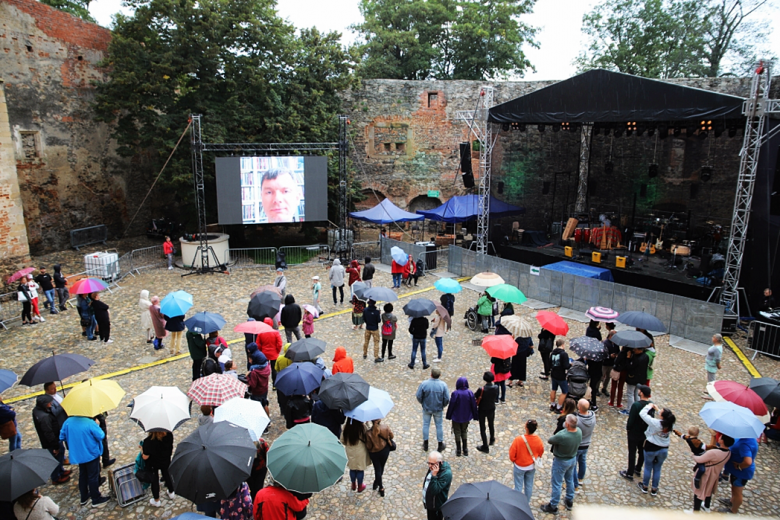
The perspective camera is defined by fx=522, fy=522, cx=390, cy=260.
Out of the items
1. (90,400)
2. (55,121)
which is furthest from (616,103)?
(55,121)

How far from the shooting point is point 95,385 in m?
6.28

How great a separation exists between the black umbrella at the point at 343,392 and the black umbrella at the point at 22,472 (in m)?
2.87

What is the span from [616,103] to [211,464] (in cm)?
1405

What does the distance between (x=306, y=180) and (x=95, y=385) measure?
1350 centimetres

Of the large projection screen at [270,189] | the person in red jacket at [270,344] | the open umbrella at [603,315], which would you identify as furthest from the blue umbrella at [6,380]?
the large projection screen at [270,189]

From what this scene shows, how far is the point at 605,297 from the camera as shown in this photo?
13141 mm

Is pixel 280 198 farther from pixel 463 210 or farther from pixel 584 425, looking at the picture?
pixel 584 425

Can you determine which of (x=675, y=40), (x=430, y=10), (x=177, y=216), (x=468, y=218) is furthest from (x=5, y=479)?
(x=675, y=40)

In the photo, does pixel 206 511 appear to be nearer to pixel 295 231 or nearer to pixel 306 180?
pixel 306 180

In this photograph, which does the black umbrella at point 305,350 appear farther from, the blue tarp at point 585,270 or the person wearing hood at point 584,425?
the blue tarp at point 585,270

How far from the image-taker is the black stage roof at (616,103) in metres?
12.7

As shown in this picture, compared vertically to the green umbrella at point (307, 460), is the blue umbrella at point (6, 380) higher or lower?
lower

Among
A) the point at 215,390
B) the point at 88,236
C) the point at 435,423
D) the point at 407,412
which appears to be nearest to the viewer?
the point at 215,390

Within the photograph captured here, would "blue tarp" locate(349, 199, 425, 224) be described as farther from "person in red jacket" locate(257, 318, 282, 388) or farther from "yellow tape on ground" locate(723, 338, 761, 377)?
"person in red jacket" locate(257, 318, 282, 388)
